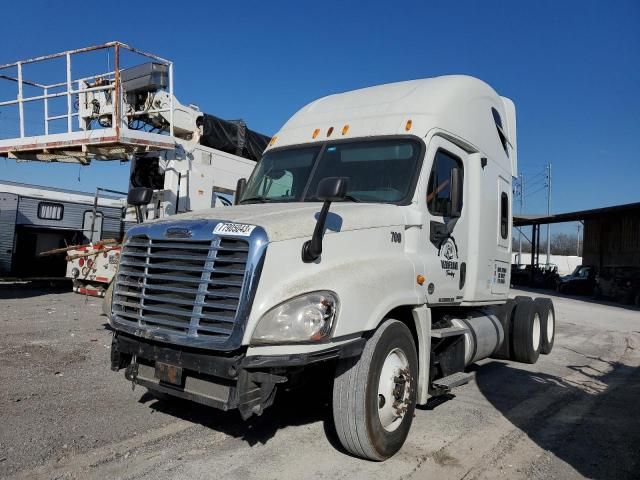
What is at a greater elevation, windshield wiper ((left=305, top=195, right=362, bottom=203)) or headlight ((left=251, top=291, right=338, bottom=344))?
windshield wiper ((left=305, top=195, right=362, bottom=203))

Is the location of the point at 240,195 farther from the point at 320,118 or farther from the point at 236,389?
the point at 236,389

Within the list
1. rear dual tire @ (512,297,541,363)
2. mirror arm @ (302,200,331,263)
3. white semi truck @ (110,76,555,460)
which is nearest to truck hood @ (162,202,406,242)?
white semi truck @ (110,76,555,460)

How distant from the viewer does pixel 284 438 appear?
14.8 ft

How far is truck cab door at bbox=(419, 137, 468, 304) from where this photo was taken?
484cm

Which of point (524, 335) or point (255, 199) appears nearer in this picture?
point (255, 199)

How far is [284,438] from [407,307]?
154 centimetres

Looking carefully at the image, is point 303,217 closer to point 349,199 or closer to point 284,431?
point 349,199

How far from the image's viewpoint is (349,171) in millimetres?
5020

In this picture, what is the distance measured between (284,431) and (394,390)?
1.15m

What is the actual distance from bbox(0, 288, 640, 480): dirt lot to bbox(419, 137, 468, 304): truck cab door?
4.36ft

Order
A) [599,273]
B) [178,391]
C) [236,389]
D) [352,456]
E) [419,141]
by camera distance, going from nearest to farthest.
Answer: [236,389]
[178,391]
[352,456]
[419,141]
[599,273]

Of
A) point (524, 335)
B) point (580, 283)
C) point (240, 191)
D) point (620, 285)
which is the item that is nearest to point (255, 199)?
point (240, 191)

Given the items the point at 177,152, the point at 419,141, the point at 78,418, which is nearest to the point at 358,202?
the point at 419,141

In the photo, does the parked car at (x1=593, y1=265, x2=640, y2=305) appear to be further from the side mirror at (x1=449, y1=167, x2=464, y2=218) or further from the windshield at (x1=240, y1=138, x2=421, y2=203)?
the windshield at (x1=240, y1=138, x2=421, y2=203)
